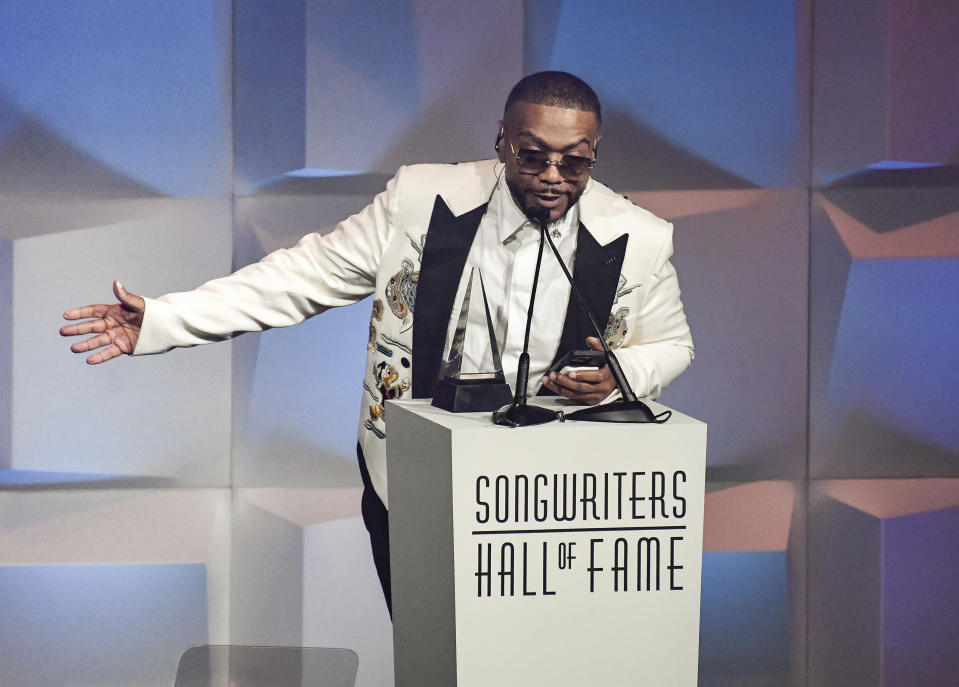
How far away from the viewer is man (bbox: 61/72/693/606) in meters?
1.97

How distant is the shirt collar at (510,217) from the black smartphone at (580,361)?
0.49 metres

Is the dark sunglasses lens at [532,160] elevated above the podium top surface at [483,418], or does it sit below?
above

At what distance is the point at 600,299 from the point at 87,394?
6.25 ft

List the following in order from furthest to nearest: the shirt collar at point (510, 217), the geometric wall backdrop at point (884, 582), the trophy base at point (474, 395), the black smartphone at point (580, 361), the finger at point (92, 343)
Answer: the geometric wall backdrop at point (884, 582) < the shirt collar at point (510, 217) < the finger at point (92, 343) < the black smartphone at point (580, 361) < the trophy base at point (474, 395)

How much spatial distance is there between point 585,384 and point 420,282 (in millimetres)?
574

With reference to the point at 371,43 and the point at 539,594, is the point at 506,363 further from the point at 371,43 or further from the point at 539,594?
the point at 371,43

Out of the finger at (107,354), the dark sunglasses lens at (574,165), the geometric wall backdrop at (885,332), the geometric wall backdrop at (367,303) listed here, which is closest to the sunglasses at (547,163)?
the dark sunglasses lens at (574,165)

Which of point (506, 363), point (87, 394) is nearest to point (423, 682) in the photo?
point (506, 363)

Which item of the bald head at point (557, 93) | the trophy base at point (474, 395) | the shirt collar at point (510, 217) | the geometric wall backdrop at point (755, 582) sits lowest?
the geometric wall backdrop at point (755, 582)

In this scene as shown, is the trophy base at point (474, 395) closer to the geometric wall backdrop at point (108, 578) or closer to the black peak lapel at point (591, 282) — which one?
the black peak lapel at point (591, 282)

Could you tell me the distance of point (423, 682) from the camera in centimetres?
163

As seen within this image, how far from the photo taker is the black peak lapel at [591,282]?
6.85 ft

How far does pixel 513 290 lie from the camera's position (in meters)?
2.08

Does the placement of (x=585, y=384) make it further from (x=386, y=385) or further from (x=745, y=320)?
(x=745, y=320)
